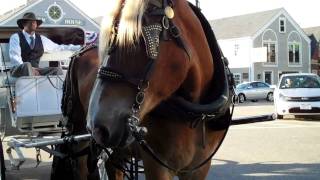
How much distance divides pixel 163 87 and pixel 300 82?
54.4 ft

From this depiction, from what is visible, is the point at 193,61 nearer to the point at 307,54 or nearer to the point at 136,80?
the point at 136,80

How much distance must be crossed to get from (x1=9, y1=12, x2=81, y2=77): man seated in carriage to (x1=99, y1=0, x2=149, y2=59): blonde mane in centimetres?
414

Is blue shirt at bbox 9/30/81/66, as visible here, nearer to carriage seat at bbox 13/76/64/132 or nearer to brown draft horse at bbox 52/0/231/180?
carriage seat at bbox 13/76/64/132

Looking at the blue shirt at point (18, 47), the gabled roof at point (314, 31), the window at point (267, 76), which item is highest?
the gabled roof at point (314, 31)

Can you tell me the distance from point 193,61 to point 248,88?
1447 inches

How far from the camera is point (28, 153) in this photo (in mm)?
11016

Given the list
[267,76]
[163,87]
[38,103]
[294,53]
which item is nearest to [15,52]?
[38,103]

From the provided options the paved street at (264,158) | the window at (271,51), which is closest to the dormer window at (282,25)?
the window at (271,51)

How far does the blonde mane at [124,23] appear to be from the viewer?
2.63m

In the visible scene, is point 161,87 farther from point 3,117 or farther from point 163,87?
point 3,117

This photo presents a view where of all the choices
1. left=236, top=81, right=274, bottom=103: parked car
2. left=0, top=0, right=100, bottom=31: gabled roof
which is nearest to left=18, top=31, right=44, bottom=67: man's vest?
left=236, top=81, right=274, bottom=103: parked car

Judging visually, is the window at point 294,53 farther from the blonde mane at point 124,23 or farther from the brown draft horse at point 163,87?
the blonde mane at point 124,23

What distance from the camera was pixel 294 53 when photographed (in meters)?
58.4

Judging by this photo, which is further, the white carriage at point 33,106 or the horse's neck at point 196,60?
the white carriage at point 33,106
